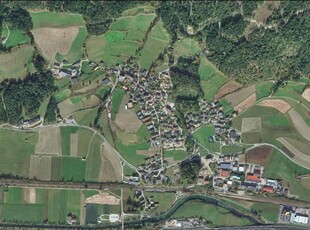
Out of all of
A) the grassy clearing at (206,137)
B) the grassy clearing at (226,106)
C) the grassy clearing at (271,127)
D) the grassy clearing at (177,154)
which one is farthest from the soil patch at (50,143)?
the grassy clearing at (271,127)

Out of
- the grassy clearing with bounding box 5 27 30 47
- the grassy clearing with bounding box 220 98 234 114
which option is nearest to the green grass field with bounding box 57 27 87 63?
the grassy clearing with bounding box 5 27 30 47

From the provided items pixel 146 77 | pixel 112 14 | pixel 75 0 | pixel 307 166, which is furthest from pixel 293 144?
pixel 75 0

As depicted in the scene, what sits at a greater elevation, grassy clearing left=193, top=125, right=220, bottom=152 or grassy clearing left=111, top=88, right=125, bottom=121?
grassy clearing left=111, top=88, right=125, bottom=121

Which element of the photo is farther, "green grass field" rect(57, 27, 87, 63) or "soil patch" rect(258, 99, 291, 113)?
"green grass field" rect(57, 27, 87, 63)

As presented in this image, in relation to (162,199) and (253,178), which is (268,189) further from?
(162,199)

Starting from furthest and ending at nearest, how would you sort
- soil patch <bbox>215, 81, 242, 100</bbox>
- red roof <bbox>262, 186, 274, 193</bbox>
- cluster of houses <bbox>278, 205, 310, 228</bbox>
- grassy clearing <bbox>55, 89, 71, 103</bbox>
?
grassy clearing <bbox>55, 89, 71, 103</bbox> < soil patch <bbox>215, 81, 242, 100</bbox> < red roof <bbox>262, 186, 274, 193</bbox> < cluster of houses <bbox>278, 205, 310, 228</bbox>

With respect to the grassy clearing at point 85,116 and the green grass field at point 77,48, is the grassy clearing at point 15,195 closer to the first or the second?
the grassy clearing at point 85,116

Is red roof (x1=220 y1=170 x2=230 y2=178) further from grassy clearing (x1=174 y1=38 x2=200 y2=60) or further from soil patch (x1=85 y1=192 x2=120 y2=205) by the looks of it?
grassy clearing (x1=174 y1=38 x2=200 y2=60)

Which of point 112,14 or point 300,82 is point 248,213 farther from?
point 112,14
